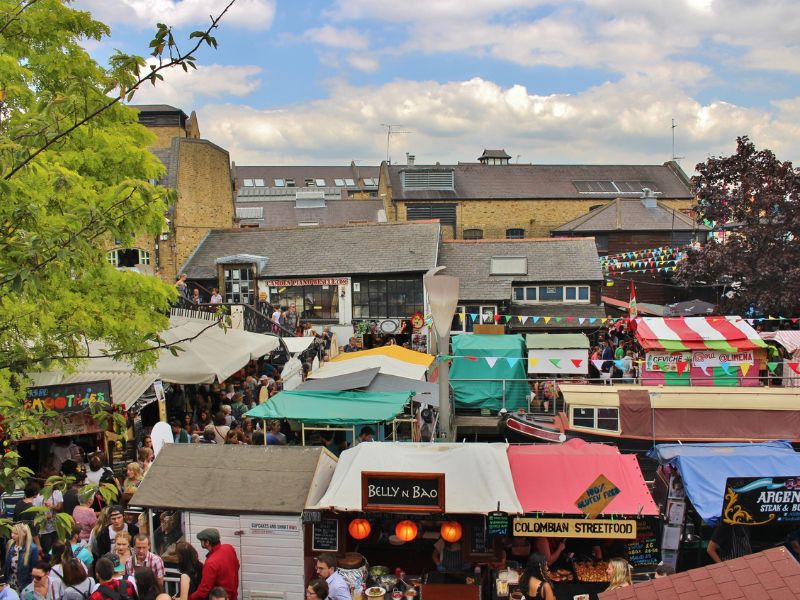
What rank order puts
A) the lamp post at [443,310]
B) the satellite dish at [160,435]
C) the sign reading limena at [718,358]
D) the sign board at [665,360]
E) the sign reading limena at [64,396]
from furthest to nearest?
the sign board at [665,360] → the sign reading limena at [718,358] → the lamp post at [443,310] → the satellite dish at [160,435] → the sign reading limena at [64,396]

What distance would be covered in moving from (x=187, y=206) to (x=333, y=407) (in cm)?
2167

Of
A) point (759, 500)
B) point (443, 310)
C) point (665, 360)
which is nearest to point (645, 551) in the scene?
point (759, 500)

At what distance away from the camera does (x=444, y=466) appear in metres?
8.95

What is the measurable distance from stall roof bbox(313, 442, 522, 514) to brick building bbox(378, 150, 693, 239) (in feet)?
132

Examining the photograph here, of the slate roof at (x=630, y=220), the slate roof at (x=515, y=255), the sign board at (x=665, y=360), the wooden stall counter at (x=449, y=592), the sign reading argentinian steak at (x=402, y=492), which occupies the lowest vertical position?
the wooden stall counter at (x=449, y=592)

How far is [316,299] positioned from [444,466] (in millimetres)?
20927

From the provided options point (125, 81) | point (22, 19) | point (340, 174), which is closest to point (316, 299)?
point (22, 19)

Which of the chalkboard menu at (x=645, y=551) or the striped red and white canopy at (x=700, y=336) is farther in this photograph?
the striped red and white canopy at (x=700, y=336)

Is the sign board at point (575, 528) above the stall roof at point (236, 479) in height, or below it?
below

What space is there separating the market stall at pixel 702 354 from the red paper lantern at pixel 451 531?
39.1 feet

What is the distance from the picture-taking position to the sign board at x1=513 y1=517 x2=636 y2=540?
8531mm

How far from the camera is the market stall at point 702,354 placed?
19266 millimetres

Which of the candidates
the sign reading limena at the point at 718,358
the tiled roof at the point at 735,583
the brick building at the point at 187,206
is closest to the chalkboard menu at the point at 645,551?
the tiled roof at the point at 735,583

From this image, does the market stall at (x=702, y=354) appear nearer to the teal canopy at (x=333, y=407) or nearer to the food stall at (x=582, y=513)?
the teal canopy at (x=333, y=407)
